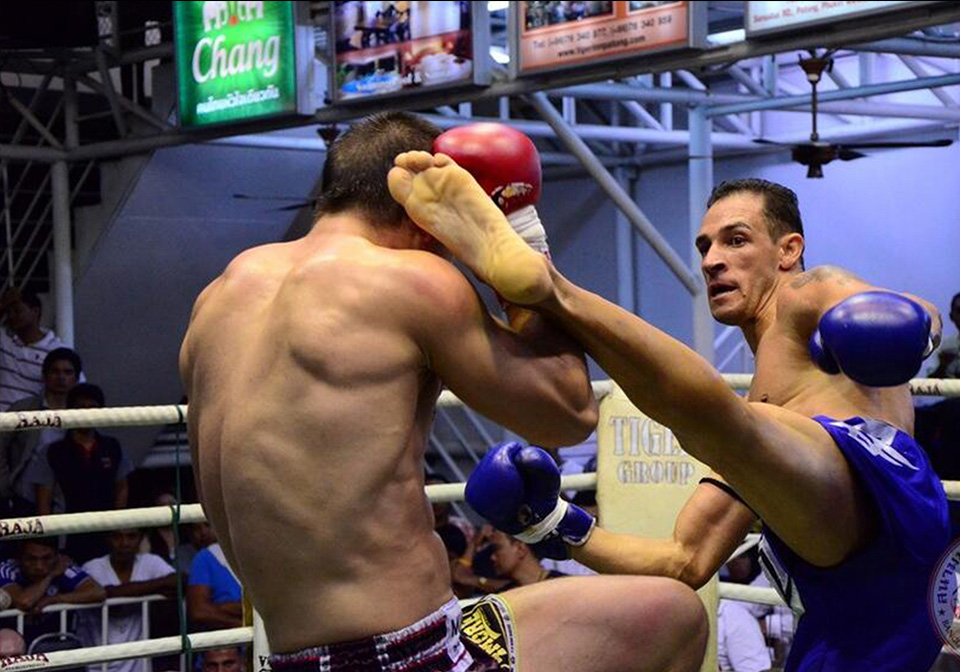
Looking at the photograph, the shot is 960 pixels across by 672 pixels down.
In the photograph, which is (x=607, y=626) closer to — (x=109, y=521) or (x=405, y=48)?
(x=109, y=521)

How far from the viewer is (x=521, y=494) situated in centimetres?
239

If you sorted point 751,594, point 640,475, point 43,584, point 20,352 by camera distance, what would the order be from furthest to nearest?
point 20,352, point 43,584, point 640,475, point 751,594

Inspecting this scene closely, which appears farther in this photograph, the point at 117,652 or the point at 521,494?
the point at 117,652

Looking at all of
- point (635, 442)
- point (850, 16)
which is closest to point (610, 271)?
point (850, 16)

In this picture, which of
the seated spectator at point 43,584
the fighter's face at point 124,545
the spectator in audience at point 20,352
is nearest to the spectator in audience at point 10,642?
the seated spectator at point 43,584

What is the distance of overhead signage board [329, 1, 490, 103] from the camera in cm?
709

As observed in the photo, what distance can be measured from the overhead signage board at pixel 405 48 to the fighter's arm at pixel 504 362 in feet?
17.2

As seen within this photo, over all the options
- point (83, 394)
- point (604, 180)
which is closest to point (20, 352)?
point (83, 394)

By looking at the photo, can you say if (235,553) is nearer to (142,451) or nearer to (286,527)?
(286,527)

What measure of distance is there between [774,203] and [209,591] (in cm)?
282

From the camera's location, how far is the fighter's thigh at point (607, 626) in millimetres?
2121

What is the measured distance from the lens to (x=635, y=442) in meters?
3.43

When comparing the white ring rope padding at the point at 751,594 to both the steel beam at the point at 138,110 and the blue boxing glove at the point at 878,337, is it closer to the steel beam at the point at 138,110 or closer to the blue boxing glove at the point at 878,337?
the blue boxing glove at the point at 878,337

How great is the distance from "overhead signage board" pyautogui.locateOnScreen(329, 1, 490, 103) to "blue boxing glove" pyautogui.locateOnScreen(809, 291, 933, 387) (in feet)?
16.7
